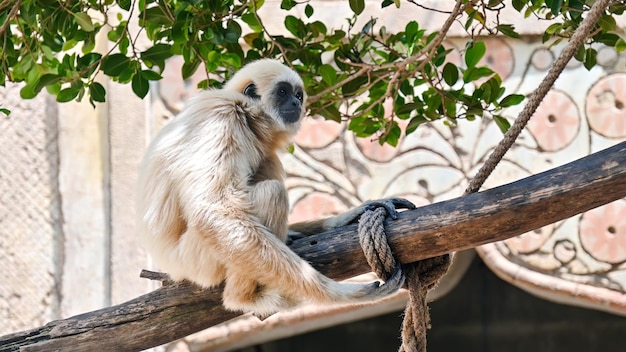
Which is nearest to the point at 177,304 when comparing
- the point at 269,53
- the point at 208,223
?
the point at 208,223

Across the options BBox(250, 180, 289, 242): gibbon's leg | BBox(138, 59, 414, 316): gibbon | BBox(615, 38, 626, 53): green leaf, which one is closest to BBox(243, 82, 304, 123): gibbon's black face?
BBox(138, 59, 414, 316): gibbon

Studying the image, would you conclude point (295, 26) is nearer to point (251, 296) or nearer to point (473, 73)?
point (473, 73)

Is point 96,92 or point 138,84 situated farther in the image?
point 96,92

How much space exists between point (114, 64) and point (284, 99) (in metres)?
0.78

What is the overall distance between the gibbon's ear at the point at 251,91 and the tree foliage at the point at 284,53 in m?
0.24

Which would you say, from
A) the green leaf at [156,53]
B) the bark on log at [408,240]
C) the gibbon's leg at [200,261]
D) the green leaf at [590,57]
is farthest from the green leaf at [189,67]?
the green leaf at [590,57]

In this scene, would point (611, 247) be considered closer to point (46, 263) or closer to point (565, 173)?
point (565, 173)

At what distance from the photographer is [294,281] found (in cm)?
305

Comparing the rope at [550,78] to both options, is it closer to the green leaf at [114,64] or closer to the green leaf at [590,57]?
the green leaf at [590,57]

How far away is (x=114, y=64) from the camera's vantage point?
3744 millimetres

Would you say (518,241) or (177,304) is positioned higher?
(518,241)

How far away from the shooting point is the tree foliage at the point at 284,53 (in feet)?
12.0

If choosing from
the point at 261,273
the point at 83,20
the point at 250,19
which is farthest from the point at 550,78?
the point at 83,20

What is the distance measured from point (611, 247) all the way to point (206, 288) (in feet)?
11.2
